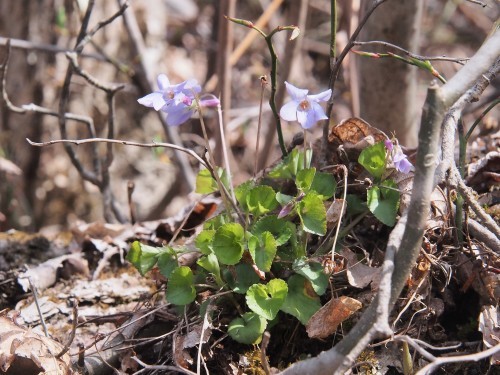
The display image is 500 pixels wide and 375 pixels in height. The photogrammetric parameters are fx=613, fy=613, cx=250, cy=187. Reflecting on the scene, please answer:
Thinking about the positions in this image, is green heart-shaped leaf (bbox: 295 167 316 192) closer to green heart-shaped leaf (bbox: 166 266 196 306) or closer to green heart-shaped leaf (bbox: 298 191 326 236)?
green heart-shaped leaf (bbox: 298 191 326 236)

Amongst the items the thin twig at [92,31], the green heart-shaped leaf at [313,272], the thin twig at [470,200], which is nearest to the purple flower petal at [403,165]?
the thin twig at [470,200]

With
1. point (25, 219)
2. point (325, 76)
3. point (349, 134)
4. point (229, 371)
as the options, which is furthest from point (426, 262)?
point (325, 76)

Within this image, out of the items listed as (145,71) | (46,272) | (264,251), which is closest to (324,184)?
(264,251)

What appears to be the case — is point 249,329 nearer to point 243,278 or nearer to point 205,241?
point 243,278

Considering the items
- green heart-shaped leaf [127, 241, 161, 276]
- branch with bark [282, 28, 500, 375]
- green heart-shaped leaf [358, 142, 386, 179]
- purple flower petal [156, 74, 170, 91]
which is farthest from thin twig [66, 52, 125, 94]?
branch with bark [282, 28, 500, 375]

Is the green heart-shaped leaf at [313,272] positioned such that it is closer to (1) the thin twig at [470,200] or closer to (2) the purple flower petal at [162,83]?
(1) the thin twig at [470,200]

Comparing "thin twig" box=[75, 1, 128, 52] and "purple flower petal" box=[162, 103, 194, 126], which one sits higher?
"thin twig" box=[75, 1, 128, 52]

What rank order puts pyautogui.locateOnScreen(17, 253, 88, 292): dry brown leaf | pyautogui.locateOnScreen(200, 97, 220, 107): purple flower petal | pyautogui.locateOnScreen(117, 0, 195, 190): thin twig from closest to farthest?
pyautogui.locateOnScreen(200, 97, 220, 107): purple flower petal, pyautogui.locateOnScreen(17, 253, 88, 292): dry brown leaf, pyautogui.locateOnScreen(117, 0, 195, 190): thin twig
